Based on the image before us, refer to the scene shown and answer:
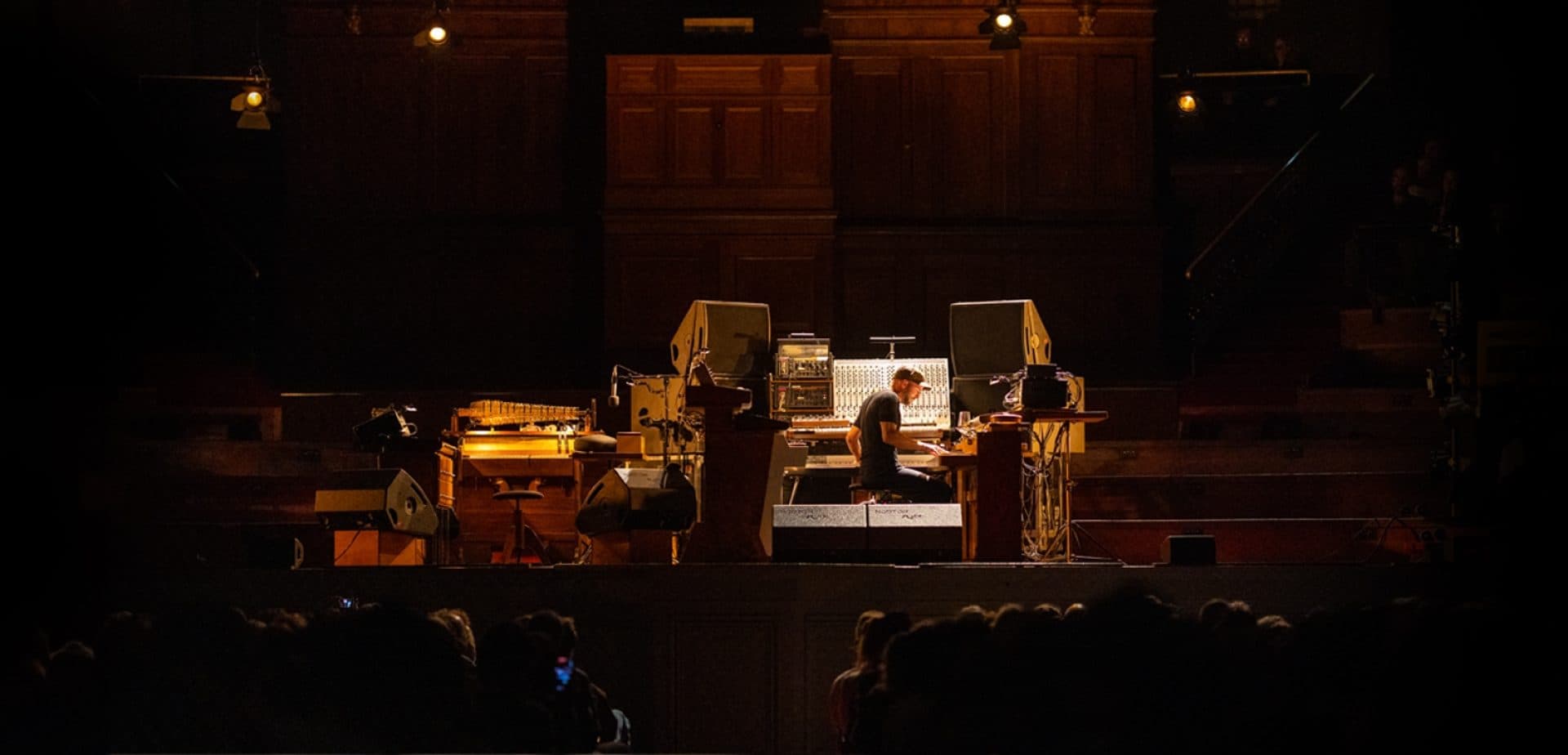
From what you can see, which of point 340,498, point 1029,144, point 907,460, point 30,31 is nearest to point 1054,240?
point 1029,144

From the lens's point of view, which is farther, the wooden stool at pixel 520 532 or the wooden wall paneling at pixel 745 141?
the wooden wall paneling at pixel 745 141

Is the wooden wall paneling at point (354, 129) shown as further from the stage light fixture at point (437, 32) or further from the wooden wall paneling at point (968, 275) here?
the wooden wall paneling at point (968, 275)

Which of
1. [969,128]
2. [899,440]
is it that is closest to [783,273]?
[969,128]

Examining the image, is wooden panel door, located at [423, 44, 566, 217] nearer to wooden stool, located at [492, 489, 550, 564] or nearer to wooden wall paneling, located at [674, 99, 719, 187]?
wooden wall paneling, located at [674, 99, 719, 187]

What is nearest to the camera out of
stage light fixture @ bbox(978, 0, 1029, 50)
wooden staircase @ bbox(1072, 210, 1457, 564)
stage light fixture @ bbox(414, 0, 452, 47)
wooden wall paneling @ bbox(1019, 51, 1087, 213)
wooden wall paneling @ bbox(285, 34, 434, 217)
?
wooden staircase @ bbox(1072, 210, 1457, 564)

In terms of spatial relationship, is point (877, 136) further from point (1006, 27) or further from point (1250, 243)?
point (1250, 243)

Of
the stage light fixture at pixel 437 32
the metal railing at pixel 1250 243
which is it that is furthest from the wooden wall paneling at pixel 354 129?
the metal railing at pixel 1250 243

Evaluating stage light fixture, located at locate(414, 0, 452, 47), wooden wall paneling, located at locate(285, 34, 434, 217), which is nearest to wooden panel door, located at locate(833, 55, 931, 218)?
stage light fixture, located at locate(414, 0, 452, 47)

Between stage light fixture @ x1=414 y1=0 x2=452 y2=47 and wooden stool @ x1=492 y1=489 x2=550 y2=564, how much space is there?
3695 millimetres

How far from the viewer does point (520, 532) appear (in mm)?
10711

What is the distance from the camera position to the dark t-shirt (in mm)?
10242

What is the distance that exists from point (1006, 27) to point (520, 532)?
Result: 529cm

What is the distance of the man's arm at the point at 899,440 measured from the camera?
9992 millimetres

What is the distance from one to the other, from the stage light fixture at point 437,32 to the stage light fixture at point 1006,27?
3888mm
